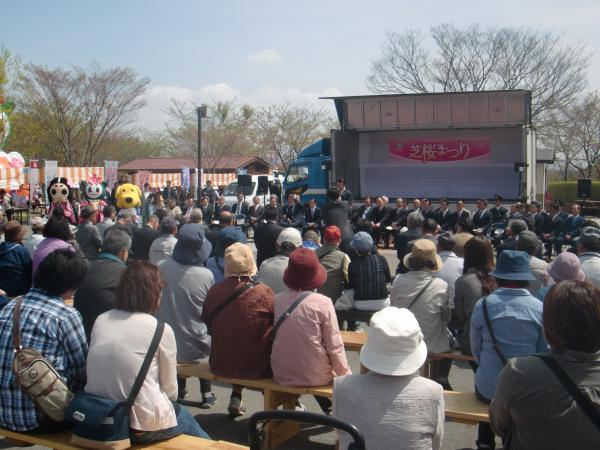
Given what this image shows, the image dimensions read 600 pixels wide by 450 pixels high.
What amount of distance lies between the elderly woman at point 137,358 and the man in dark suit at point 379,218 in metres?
14.2

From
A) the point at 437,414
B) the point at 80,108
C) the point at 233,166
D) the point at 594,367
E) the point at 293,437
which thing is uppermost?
the point at 80,108

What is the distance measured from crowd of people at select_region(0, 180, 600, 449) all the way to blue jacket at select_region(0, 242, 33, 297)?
0.5 inches

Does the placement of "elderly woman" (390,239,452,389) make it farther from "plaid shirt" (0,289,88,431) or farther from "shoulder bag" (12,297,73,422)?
"shoulder bag" (12,297,73,422)

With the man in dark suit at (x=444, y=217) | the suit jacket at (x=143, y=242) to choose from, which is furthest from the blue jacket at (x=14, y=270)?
the man in dark suit at (x=444, y=217)

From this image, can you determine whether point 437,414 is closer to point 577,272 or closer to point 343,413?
point 343,413

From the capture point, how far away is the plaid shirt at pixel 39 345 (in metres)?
3.68

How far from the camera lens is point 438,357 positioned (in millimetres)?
5926

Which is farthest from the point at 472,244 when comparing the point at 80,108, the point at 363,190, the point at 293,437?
the point at 80,108

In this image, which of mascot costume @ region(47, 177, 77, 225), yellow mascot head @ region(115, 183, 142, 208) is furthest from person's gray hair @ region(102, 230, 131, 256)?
yellow mascot head @ region(115, 183, 142, 208)

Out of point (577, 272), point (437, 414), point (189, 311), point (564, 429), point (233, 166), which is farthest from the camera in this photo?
point (233, 166)

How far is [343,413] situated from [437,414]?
0.43 metres

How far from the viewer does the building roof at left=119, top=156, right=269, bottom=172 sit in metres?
49.7

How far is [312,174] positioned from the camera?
2188 cm

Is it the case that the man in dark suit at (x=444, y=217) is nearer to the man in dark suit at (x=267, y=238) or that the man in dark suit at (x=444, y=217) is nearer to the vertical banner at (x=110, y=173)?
the man in dark suit at (x=267, y=238)
